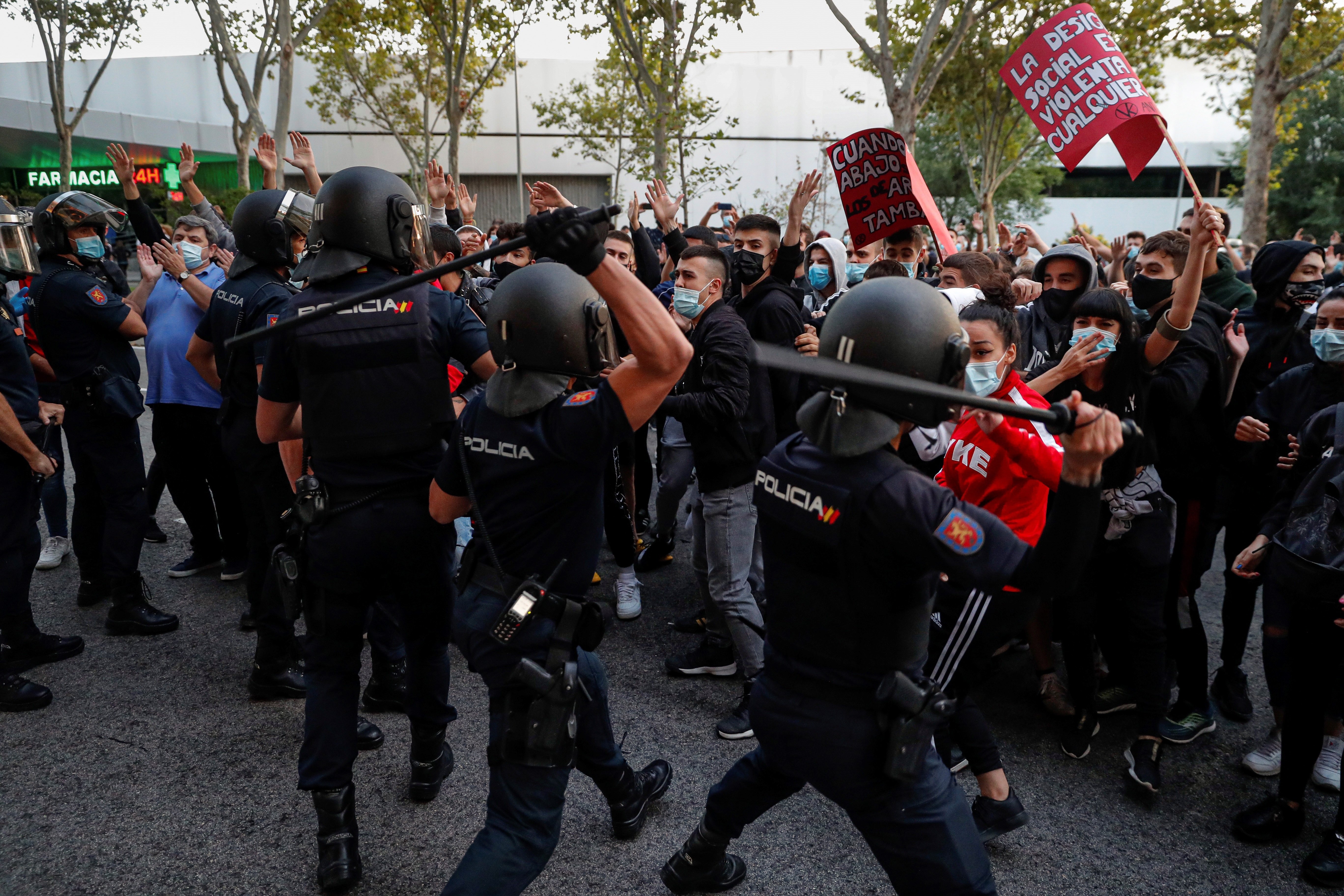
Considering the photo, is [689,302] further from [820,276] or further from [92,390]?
[92,390]

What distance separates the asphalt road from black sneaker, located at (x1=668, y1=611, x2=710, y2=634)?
0.47 m

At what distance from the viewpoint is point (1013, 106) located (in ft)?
72.5

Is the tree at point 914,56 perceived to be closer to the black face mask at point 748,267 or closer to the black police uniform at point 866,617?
the black face mask at point 748,267

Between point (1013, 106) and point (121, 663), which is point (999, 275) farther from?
point (1013, 106)

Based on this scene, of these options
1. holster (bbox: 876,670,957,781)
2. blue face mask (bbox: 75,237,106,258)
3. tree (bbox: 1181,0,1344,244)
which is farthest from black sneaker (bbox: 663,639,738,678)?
tree (bbox: 1181,0,1344,244)

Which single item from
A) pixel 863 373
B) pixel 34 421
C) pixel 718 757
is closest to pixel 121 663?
pixel 34 421

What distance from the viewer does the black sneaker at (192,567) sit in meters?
5.48

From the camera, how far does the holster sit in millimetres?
2016

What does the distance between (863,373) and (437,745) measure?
7.65 feet

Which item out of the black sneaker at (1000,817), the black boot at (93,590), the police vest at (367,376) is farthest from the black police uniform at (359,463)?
the black boot at (93,590)

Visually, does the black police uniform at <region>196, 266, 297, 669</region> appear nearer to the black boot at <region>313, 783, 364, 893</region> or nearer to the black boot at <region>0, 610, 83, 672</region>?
the black boot at <region>0, 610, 83, 672</region>

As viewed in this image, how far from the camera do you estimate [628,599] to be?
5.05 meters

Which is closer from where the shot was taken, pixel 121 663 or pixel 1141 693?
pixel 1141 693

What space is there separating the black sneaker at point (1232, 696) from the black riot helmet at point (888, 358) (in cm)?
290
